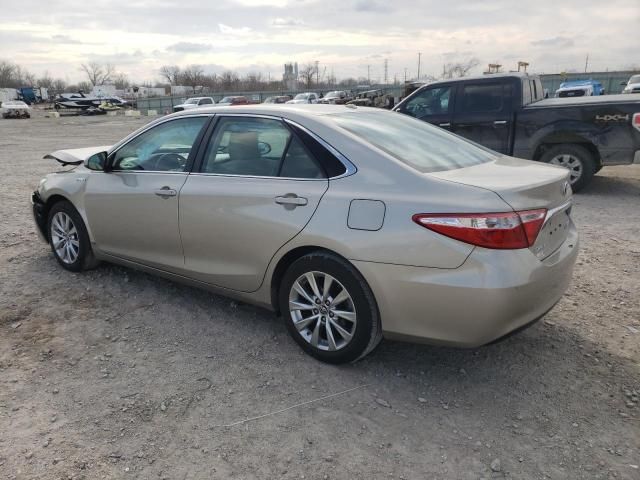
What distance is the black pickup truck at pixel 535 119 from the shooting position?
774cm

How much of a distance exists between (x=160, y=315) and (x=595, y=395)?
121 inches

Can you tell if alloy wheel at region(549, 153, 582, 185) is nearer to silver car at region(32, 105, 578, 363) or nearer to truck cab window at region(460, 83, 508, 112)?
truck cab window at region(460, 83, 508, 112)

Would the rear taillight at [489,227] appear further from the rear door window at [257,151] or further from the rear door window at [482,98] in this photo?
the rear door window at [482,98]

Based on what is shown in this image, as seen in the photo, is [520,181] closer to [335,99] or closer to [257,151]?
[257,151]

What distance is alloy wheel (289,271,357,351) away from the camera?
3.14 metres

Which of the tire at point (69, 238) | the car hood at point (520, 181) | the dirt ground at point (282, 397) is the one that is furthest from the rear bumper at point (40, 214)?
the car hood at point (520, 181)

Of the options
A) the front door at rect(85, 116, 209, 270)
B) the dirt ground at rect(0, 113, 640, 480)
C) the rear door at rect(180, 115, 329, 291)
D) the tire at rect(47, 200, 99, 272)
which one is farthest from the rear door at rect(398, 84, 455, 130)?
the tire at rect(47, 200, 99, 272)

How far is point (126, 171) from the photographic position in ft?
14.1

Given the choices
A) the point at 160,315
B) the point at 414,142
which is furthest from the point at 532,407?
the point at 160,315

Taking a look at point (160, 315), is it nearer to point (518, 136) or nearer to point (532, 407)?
point (532, 407)

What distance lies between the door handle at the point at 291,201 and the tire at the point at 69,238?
2.35m

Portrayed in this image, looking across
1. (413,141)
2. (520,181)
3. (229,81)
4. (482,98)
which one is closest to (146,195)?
(413,141)

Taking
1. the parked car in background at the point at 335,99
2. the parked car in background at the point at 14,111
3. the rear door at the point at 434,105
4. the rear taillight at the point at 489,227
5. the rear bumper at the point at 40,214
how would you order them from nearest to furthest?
the rear taillight at the point at 489,227 < the rear bumper at the point at 40,214 < the rear door at the point at 434,105 < the parked car in background at the point at 335,99 < the parked car in background at the point at 14,111

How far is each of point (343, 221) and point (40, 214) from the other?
3.59 meters
